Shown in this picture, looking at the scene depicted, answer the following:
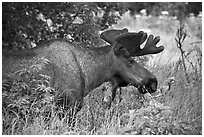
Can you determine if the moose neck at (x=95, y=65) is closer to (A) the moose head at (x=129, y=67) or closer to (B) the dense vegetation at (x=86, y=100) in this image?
(A) the moose head at (x=129, y=67)

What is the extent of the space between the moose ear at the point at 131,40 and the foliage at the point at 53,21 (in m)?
1.38

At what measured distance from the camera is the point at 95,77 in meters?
4.86

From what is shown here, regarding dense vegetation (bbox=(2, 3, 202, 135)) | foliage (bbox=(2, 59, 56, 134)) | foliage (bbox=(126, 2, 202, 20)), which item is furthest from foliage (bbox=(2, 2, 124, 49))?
foliage (bbox=(126, 2, 202, 20))

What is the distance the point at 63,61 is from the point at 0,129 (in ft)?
2.74

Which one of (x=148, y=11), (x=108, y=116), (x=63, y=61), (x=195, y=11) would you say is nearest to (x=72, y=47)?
(x=63, y=61)

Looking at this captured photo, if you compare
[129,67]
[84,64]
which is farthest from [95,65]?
[129,67]

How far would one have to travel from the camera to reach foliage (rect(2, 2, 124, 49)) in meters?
6.18

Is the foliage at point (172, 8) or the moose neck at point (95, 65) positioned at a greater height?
the foliage at point (172, 8)

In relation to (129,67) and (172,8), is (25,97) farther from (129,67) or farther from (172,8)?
(172,8)

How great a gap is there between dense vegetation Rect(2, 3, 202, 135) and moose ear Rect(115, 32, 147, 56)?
537 millimetres

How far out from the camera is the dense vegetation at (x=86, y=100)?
439 cm

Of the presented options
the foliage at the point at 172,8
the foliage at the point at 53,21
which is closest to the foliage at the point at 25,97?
the foliage at the point at 53,21

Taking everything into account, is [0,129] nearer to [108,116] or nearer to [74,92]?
[74,92]

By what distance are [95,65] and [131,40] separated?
414 millimetres
